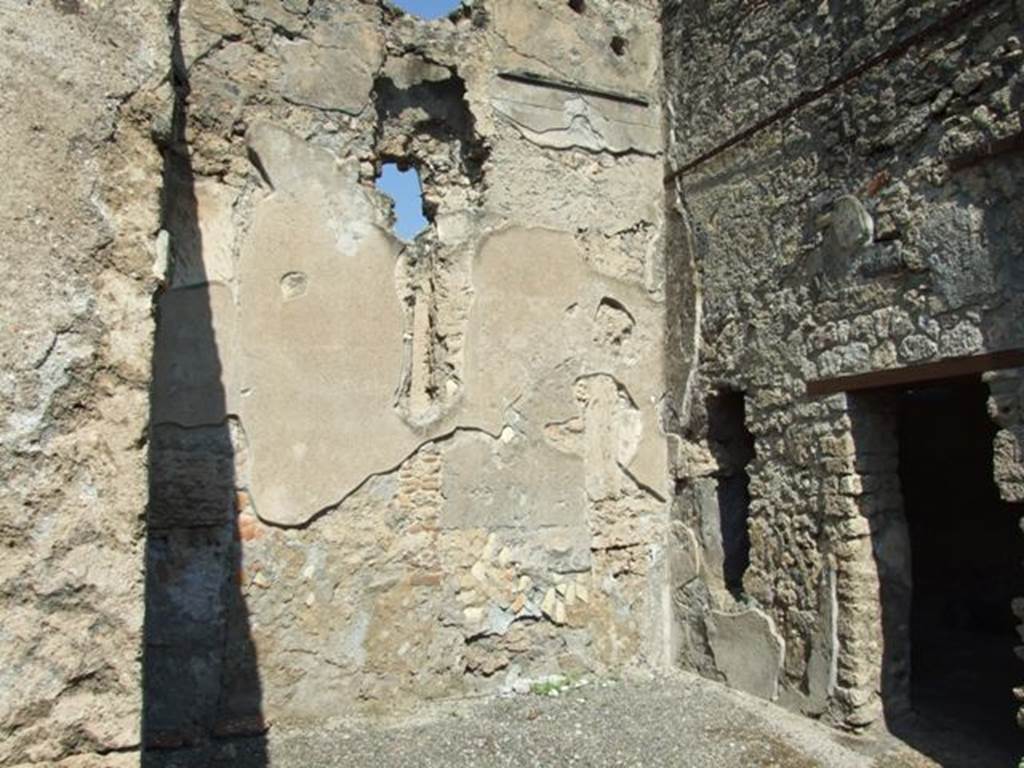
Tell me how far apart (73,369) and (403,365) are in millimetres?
2627

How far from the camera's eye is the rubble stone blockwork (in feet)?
12.5

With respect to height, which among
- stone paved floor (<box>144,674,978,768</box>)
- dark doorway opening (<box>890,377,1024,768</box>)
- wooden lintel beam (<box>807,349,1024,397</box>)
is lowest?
stone paved floor (<box>144,674,978,768</box>)

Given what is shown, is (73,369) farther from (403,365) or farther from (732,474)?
(732,474)

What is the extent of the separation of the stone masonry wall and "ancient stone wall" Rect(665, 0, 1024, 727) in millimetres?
3035

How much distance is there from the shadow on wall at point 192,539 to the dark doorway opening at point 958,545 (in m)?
3.64

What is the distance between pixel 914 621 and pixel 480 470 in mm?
3293

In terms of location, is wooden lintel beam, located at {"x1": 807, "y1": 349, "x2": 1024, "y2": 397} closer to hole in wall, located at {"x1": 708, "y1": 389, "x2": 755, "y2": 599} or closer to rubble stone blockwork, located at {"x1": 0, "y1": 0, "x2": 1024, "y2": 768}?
rubble stone blockwork, located at {"x1": 0, "y1": 0, "x2": 1024, "y2": 768}

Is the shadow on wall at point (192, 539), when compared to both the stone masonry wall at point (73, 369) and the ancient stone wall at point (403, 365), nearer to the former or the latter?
the ancient stone wall at point (403, 365)

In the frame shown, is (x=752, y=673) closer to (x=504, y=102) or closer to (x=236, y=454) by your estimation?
(x=236, y=454)

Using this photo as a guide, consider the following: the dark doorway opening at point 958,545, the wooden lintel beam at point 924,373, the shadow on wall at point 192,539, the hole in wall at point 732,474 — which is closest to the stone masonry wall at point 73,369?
the shadow on wall at point 192,539

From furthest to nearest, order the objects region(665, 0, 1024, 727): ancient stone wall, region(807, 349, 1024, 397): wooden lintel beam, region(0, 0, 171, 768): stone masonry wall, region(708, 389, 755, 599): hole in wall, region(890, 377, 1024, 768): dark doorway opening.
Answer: region(890, 377, 1024, 768): dark doorway opening, region(708, 389, 755, 599): hole in wall, region(665, 0, 1024, 727): ancient stone wall, region(807, 349, 1024, 397): wooden lintel beam, region(0, 0, 171, 768): stone masonry wall

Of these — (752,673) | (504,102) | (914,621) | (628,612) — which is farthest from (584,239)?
(914,621)

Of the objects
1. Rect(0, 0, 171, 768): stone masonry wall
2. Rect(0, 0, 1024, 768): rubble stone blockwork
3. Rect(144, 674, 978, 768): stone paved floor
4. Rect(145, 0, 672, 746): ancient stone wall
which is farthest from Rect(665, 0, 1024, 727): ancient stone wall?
Rect(0, 0, 171, 768): stone masonry wall

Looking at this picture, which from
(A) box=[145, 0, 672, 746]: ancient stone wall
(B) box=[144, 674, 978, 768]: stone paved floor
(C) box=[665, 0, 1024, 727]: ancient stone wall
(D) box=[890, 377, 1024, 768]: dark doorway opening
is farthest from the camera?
(D) box=[890, 377, 1024, 768]: dark doorway opening
